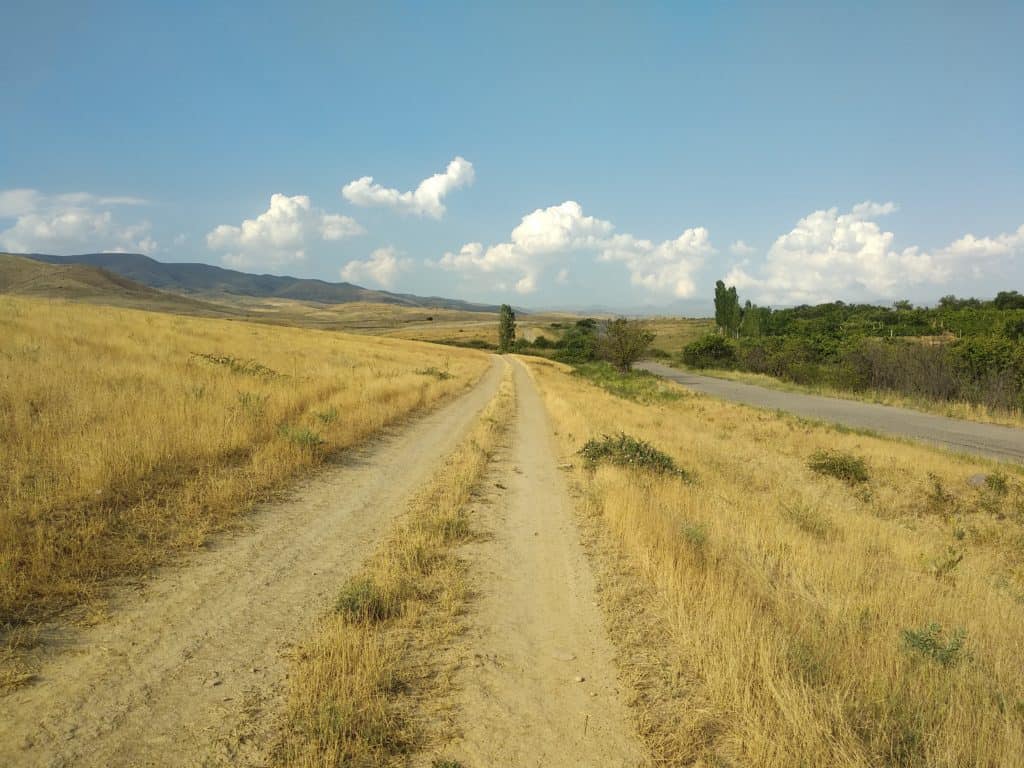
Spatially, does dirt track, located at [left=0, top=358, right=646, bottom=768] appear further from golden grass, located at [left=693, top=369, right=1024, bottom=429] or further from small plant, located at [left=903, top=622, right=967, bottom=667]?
golden grass, located at [left=693, top=369, right=1024, bottom=429]

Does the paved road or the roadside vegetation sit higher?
the roadside vegetation

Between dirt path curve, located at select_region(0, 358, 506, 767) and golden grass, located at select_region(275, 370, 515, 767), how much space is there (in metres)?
0.27

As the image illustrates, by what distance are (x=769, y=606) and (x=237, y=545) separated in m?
6.52

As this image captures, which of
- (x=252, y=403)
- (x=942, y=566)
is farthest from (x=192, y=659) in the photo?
(x=942, y=566)

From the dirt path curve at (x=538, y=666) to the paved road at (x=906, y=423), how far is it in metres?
27.1

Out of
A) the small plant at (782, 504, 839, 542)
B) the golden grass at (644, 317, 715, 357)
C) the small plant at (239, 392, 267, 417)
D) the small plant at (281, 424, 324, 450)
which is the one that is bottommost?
the small plant at (782, 504, 839, 542)

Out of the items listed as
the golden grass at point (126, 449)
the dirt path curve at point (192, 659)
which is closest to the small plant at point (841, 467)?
the golden grass at point (126, 449)

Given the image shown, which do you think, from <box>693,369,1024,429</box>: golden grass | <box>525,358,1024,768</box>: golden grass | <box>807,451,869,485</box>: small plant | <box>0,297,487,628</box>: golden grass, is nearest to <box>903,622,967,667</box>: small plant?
<box>525,358,1024,768</box>: golden grass

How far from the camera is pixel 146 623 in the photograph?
4.96m

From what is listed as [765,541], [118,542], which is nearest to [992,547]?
[765,541]

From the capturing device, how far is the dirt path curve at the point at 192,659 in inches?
138

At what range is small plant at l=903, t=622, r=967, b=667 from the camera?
4938 mm

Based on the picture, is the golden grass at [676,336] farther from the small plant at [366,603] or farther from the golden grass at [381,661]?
the small plant at [366,603]

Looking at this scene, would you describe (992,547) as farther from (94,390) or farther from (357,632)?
(94,390)
